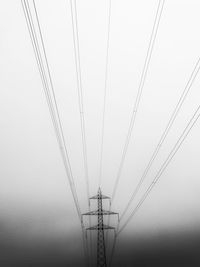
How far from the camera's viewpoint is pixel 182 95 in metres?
13.6

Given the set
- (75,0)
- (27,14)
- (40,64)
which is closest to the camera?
(27,14)

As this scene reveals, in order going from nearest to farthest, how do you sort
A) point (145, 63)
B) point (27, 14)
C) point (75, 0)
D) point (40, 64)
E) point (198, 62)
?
point (27, 14), point (75, 0), point (40, 64), point (198, 62), point (145, 63)

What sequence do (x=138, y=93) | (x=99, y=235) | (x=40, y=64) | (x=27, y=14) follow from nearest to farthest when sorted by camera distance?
(x=27, y=14), (x=40, y=64), (x=138, y=93), (x=99, y=235)

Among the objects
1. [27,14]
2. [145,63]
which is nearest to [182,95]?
[145,63]

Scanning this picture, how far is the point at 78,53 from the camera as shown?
11.6 metres

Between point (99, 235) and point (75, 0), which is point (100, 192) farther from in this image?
point (75, 0)

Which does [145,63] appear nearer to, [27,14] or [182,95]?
[182,95]

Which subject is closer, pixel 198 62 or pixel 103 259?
pixel 198 62

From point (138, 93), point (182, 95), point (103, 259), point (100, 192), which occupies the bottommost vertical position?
point (103, 259)

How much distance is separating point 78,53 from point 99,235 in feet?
66.5

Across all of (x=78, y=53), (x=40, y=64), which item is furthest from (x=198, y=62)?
(x=40, y=64)

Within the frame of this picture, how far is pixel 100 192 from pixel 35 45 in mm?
22629

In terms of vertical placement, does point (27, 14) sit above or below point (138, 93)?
below

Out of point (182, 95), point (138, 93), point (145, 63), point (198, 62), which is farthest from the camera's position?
point (138, 93)
